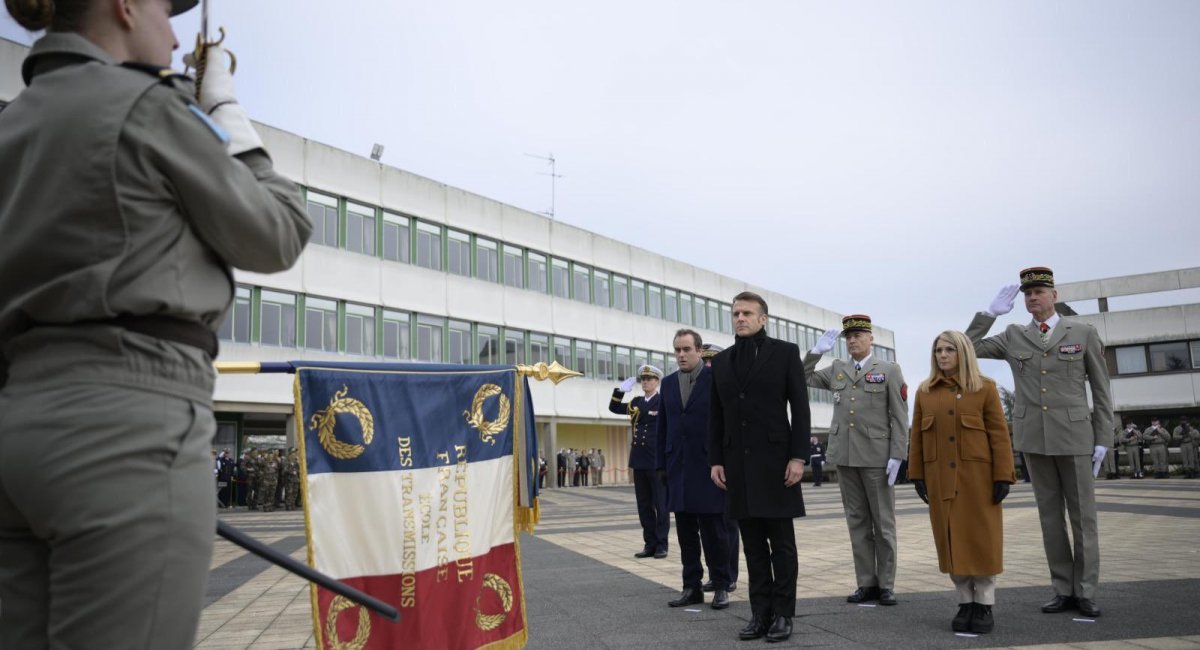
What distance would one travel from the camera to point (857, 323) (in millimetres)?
8273

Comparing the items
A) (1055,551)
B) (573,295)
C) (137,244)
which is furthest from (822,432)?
(137,244)

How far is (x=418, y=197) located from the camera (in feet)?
109

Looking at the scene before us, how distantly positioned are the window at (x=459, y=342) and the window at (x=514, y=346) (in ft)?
7.06

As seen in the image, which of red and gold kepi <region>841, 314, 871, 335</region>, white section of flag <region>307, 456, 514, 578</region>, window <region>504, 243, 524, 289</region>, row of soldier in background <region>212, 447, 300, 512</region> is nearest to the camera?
white section of flag <region>307, 456, 514, 578</region>

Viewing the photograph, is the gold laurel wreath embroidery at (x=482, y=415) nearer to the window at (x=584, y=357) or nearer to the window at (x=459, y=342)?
the window at (x=459, y=342)

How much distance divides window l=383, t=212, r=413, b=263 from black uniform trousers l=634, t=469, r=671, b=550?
2205 cm

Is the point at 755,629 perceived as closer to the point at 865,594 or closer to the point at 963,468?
the point at 865,594

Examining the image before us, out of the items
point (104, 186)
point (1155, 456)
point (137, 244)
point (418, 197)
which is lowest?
point (1155, 456)

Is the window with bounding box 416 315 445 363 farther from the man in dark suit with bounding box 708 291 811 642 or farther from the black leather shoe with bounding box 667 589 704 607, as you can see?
the man in dark suit with bounding box 708 291 811 642

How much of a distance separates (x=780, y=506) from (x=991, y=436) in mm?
1637

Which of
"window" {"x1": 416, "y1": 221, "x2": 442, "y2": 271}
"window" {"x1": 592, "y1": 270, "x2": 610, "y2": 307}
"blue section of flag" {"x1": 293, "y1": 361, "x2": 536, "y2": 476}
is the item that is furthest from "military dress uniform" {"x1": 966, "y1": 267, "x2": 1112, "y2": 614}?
"window" {"x1": 592, "y1": 270, "x2": 610, "y2": 307}

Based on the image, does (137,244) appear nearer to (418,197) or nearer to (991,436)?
(991,436)

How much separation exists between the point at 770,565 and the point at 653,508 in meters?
5.17

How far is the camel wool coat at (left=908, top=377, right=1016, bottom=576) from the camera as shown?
5949 millimetres
